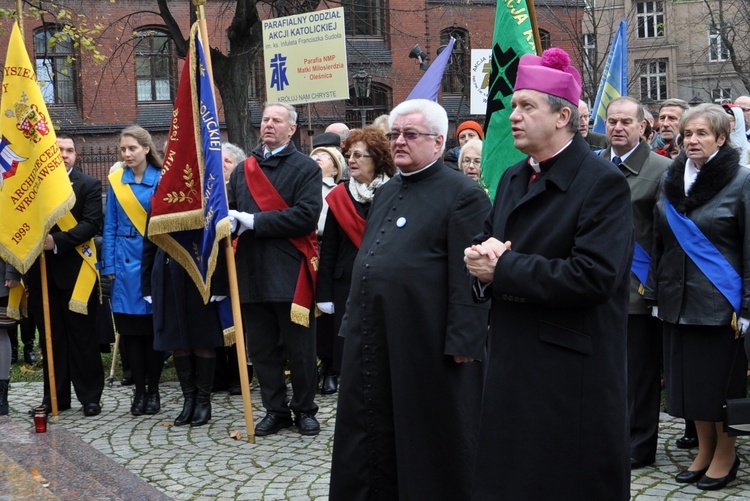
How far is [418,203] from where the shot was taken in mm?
4859

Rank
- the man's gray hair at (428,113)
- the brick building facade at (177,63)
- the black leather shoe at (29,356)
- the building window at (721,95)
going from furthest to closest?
the building window at (721,95)
the brick building facade at (177,63)
the black leather shoe at (29,356)
the man's gray hair at (428,113)

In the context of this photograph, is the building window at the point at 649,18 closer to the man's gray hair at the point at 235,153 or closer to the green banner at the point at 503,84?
the man's gray hair at the point at 235,153

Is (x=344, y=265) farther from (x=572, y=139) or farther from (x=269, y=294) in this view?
(x=572, y=139)

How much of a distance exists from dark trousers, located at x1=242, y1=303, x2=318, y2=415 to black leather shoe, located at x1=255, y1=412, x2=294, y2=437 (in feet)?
0.14

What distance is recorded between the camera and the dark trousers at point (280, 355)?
7500 millimetres

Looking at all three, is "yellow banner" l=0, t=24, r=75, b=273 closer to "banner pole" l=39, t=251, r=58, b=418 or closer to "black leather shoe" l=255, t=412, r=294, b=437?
"banner pole" l=39, t=251, r=58, b=418

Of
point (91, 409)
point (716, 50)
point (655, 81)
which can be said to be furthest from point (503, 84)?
point (655, 81)

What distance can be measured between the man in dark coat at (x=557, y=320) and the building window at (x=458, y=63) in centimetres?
2879

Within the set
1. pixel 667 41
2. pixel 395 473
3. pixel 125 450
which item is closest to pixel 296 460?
pixel 125 450

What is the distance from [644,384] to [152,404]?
385 cm

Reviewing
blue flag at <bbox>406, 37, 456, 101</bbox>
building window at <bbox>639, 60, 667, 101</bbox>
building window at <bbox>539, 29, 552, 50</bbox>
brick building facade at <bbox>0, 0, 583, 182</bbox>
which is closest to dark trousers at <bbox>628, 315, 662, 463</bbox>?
blue flag at <bbox>406, 37, 456, 101</bbox>

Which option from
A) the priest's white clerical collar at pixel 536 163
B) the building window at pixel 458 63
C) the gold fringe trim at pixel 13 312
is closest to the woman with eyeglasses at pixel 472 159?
the gold fringe trim at pixel 13 312

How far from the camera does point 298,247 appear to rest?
760 cm

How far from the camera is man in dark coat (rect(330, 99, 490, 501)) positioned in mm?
4660
